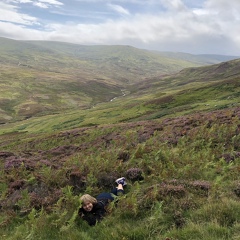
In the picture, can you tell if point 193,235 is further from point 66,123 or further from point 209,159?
point 66,123

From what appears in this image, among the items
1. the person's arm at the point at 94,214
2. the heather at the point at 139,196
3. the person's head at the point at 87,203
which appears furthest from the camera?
the person's head at the point at 87,203

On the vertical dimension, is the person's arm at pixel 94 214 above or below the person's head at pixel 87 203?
below

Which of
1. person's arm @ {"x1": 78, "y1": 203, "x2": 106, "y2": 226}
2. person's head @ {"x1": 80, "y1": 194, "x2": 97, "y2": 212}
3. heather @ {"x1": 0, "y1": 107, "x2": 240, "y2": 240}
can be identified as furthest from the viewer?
person's head @ {"x1": 80, "y1": 194, "x2": 97, "y2": 212}

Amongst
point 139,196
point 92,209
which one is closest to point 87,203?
point 92,209

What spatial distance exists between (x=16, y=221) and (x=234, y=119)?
62.2ft

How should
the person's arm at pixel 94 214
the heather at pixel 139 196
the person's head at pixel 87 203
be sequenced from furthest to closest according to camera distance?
the person's head at pixel 87 203, the person's arm at pixel 94 214, the heather at pixel 139 196

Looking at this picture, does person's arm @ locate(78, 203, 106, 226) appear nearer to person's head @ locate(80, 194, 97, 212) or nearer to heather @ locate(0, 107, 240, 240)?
person's head @ locate(80, 194, 97, 212)

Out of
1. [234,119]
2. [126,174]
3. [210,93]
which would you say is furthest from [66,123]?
[126,174]

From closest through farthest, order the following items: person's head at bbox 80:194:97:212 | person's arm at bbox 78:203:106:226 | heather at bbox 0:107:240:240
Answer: heather at bbox 0:107:240:240
person's arm at bbox 78:203:106:226
person's head at bbox 80:194:97:212

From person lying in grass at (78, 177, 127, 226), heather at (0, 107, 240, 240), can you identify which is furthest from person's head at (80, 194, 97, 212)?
heather at (0, 107, 240, 240)

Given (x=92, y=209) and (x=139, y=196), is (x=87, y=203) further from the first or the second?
(x=139, y=196)

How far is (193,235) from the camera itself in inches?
268

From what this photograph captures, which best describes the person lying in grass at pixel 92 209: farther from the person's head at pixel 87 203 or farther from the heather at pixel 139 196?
the heather at pixel 139 196

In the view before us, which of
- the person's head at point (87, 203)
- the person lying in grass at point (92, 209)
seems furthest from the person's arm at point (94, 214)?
the person's head at point (87, 203)
